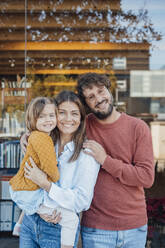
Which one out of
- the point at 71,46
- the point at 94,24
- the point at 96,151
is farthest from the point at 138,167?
the point at 71,46

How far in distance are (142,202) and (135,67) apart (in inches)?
157

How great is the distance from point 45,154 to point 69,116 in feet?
0.76

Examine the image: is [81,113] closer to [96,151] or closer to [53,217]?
[96,151]

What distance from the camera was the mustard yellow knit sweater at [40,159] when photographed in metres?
1.29

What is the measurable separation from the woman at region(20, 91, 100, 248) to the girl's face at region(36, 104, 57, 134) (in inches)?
1.2

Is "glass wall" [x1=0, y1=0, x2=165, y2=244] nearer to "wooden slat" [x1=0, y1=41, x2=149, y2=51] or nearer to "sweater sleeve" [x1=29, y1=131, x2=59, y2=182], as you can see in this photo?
"wooden slat" [x1=0, y1=41, x2=149, y2=51]

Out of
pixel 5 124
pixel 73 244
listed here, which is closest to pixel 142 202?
pixel 73 244

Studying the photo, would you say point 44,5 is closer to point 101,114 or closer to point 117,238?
point 101,114

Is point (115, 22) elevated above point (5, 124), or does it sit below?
above

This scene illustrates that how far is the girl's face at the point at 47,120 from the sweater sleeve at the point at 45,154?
5 centimetres

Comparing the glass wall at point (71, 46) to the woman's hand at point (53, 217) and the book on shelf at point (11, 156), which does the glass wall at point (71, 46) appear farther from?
the woman's hand at point (53, 217)

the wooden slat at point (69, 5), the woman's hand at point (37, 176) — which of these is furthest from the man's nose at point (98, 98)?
the wooden slat at point (69, 5)

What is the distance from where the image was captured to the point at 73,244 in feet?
4.30

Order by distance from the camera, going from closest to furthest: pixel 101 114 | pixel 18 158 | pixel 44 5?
pixel 101 114 → pixel 18 158 → pixel 44 5
